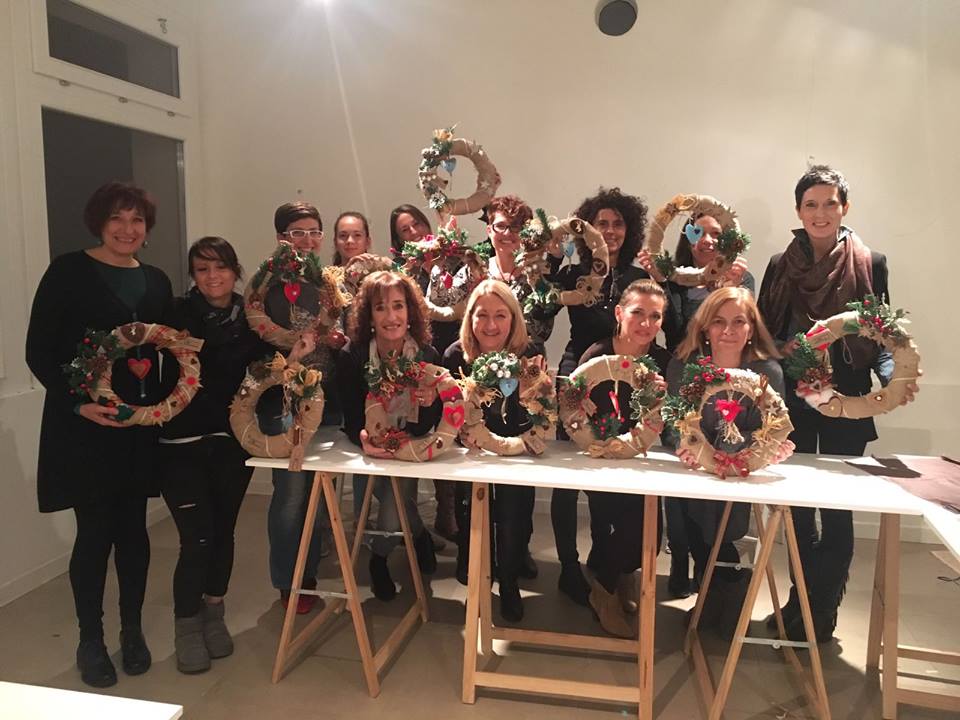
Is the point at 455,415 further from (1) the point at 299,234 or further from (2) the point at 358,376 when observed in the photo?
(1) the point at 299,234

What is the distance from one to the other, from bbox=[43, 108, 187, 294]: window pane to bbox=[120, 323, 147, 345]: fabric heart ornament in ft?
4.78

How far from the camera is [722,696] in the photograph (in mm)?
2490

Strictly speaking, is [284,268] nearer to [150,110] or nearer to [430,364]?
[430,364]

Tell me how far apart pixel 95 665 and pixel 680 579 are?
2.57 m

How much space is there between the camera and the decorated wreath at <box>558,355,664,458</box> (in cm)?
262

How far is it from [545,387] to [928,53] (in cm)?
317

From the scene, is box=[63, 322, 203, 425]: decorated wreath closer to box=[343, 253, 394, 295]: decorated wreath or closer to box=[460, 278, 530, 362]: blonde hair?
box=[343, 253, 394, 295]: decorated wreath

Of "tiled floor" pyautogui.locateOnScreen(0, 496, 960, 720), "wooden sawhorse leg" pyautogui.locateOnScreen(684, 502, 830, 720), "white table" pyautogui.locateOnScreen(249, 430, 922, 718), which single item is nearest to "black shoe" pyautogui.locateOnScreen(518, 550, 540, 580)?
"tiled floor" pyautogui.locateOnScreen(0, 496, 960, 720)

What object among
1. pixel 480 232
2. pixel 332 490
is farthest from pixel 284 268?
pixel 480 232

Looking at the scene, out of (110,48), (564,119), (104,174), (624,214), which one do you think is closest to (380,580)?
(624,214)

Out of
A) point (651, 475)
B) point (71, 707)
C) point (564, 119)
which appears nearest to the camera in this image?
point (71, 707)

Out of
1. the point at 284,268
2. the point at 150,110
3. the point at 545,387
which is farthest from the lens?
the point at 150,110

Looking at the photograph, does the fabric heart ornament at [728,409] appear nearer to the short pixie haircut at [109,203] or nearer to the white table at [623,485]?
the white table at [623,485]

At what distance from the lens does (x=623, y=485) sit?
94.9 inches
